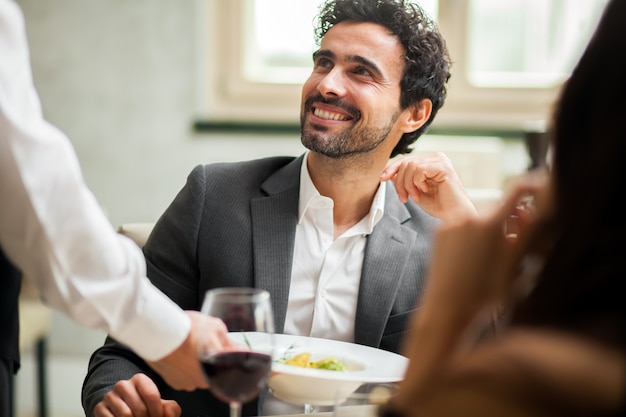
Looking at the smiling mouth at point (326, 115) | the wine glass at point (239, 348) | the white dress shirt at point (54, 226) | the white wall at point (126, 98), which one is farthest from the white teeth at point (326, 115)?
the white wall at point (126, 98)

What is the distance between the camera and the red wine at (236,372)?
1.07 meters

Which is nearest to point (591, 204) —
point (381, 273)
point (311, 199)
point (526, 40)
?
point (381, 273)

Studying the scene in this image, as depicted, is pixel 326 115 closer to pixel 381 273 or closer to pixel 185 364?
pixel 381 273

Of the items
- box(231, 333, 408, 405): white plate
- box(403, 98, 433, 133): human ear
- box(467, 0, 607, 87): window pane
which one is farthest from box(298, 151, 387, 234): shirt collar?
box(467, 0, 607, 87): window pane

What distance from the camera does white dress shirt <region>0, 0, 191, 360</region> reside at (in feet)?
3.43

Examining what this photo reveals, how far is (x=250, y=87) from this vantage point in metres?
3.95

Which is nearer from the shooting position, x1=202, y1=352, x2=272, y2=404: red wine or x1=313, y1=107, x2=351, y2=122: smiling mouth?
x1=202, y1=352, x2=272, y2=404: red wine

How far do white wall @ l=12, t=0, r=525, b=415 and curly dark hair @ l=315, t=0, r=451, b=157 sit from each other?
60.0 inches

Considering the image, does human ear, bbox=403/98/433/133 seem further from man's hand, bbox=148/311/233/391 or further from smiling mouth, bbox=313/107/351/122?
man's hand, bbox=148/311/233/391

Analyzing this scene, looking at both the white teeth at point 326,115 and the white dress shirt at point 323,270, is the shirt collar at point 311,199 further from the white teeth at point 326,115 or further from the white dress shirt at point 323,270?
the white teeth at point 326,115

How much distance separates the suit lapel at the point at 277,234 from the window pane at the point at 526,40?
2197 mm

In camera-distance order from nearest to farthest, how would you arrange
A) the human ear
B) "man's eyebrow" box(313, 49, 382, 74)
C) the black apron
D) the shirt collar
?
the black apron → the shirt collar → "man's eyebrow" box(313, 49, 382, 74) → the human ear

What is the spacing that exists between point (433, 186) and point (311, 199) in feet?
1.06

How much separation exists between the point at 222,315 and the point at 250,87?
298 cm
